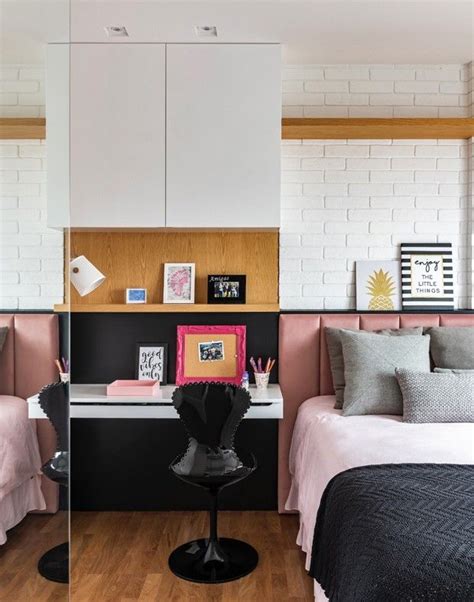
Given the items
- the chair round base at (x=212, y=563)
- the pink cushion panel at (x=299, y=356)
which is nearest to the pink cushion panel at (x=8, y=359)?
the chair round base at (x=212, y=563)

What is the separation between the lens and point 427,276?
3760 mm

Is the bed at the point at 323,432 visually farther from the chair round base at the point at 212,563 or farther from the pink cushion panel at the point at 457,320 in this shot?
the chair round base at the point at 212,563

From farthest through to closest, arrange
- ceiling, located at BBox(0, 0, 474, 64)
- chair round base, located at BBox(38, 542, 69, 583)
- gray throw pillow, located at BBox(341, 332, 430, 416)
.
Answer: gray throw pillow, located at BBox(341, 332, 430, 416) < ceiling, located at BBox(0, 0, 474, 64) < chair round base, located at BBox(38, 542, 69, 583)

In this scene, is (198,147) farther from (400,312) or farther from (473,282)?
(473,282)

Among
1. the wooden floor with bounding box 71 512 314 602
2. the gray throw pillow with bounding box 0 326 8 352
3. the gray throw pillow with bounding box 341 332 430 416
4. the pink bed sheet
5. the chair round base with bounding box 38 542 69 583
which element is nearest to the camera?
the gray throw pillow with bounding box 0 326 8 352

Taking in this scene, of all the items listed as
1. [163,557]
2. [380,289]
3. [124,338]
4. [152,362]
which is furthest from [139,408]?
[380,289]

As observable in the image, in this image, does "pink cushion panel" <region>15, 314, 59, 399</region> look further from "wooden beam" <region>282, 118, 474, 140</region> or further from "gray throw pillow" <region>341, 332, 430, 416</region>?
"wooden beam" <region>282, 118, 474, 140</region>

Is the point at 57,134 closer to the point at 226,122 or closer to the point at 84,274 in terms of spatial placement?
the point at 84,274

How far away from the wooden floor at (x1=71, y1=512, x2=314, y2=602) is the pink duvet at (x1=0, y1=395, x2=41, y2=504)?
2.23 m

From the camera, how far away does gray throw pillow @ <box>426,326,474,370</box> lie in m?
3.38

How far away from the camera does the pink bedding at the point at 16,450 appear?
1.98 feet

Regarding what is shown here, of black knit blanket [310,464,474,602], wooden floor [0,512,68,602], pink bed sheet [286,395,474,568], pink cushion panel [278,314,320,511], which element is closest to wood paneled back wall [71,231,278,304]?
pink cushion panel [278,314,320,511]

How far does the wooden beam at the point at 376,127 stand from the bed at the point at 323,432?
106 centimetres

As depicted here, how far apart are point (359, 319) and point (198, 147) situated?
4.41 feet
